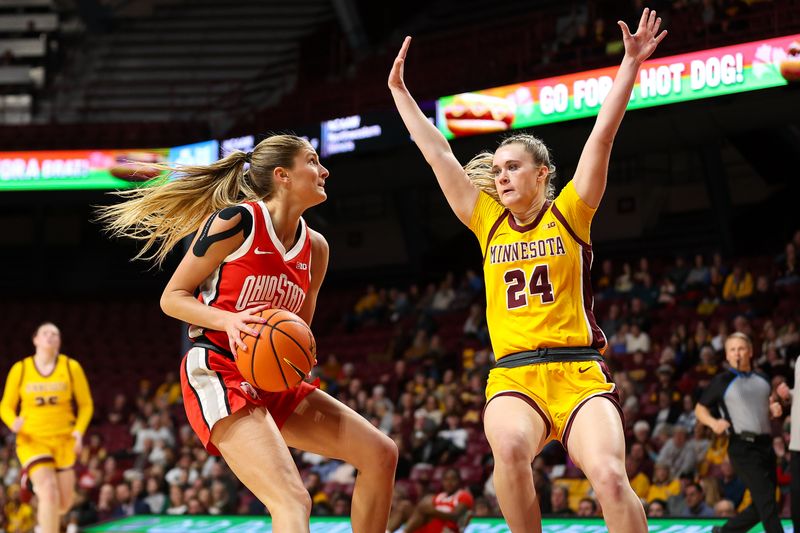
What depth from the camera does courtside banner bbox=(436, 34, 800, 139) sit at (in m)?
12.5

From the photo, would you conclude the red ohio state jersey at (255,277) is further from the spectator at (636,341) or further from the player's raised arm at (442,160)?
the spectator at (636,341)

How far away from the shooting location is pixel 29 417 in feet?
29.0

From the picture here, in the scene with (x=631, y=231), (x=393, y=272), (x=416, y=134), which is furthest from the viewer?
(x=393, y=272)

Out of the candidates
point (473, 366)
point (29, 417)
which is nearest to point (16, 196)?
point (473, 366)

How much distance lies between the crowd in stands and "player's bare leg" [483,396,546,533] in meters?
4.31

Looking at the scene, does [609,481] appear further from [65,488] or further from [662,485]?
[662,485]

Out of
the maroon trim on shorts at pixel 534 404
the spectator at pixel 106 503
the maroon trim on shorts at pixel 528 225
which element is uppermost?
the maroon trim on shorts at pixel 528 225

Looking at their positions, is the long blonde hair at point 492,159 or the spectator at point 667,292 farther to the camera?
the spectator at point 667,292

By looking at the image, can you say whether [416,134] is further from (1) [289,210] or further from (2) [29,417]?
(2) [29,417]

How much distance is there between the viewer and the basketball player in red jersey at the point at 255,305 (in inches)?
161

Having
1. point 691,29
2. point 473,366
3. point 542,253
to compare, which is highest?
point 691,29

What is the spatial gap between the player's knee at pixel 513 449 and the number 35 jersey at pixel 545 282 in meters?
0.46

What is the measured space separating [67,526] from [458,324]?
7454 mm

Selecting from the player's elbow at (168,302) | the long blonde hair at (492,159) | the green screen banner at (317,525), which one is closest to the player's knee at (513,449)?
the long blonde hair at (492,159)
